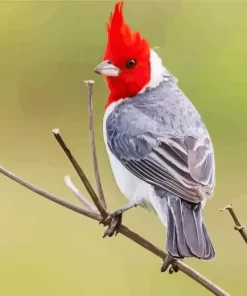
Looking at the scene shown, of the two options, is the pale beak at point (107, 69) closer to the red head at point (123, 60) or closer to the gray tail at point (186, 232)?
the red head at point (123, 60)

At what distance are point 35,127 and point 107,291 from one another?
34 cm

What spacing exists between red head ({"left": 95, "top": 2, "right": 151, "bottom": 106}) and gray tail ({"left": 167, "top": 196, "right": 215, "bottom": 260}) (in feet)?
0.56

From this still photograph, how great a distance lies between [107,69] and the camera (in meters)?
0.90

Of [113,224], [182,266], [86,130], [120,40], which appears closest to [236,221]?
[182,266]

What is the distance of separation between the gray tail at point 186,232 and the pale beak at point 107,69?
0.16m

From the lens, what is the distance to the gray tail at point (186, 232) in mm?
717

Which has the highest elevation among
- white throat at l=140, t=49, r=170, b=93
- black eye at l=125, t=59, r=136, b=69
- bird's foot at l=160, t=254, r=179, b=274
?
black eye at l=125, t=59, r=136, b=69

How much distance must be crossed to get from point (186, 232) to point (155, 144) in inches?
6.7

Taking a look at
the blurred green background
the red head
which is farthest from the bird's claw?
the blurred green background

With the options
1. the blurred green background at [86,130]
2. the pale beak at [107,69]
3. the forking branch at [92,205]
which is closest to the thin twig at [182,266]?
the forking branch at [92,205]

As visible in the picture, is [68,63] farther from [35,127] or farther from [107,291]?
[107,291]

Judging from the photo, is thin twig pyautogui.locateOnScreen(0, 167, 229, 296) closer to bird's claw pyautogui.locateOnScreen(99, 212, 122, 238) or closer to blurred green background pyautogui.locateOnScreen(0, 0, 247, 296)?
bird's claw pyautogui.locateOnScreen(99, 212, 122, 238)

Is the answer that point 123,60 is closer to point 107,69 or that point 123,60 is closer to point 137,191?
point 107,69

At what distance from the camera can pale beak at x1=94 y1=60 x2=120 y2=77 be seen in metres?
0.88
